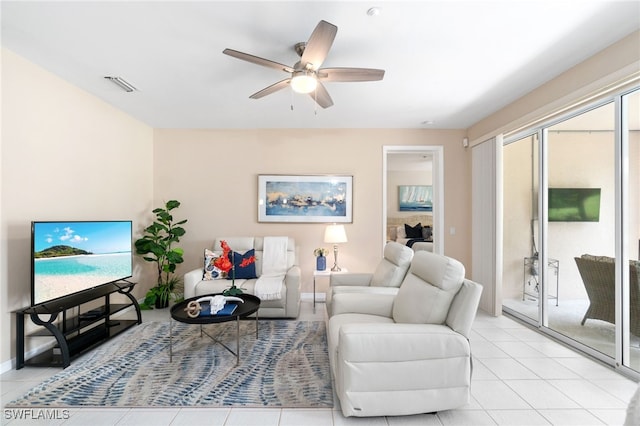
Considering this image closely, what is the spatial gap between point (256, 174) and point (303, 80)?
8.10ft

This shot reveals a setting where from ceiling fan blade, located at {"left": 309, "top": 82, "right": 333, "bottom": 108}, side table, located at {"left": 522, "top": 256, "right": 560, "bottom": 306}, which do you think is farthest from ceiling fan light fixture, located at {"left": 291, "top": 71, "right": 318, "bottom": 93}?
side table, located at {"left": 522, "top": 256, "right": 560, "bottom": 306}

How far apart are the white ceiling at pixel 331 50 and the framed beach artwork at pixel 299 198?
1287mm

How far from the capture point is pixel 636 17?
1852 mm

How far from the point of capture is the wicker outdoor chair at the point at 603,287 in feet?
7.13

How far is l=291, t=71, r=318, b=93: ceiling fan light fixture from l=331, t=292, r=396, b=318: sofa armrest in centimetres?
175

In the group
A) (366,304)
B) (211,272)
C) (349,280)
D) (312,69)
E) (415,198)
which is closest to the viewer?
(312,69)

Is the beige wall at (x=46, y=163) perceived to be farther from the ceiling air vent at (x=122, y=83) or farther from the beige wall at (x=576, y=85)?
the beige wall at (x=576, y=85)

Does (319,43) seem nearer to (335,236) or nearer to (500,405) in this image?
(335,236)

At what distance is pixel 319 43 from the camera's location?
1.74m

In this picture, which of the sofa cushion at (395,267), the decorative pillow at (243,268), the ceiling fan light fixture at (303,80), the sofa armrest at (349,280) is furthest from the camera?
the decorative pillow at (243,268)

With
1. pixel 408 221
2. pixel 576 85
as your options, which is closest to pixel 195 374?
pixel 576 85

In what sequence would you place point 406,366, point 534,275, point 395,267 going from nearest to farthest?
point 406,366, point 395,267, point 534,275

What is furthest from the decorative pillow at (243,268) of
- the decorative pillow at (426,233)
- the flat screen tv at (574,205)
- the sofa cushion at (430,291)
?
the decorative pillow at (426,233)

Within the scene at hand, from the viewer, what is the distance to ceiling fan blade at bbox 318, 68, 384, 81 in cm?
202
